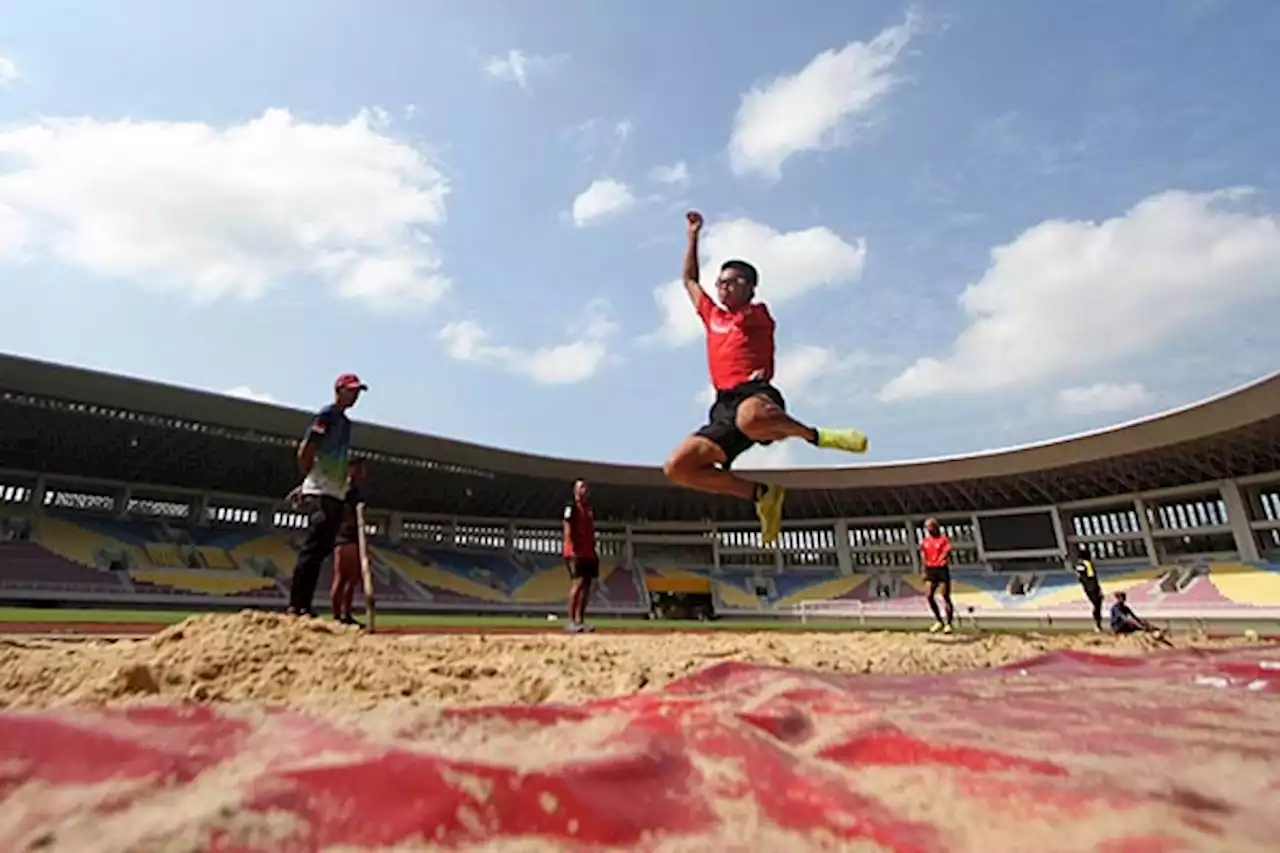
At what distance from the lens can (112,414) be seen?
2203 cm

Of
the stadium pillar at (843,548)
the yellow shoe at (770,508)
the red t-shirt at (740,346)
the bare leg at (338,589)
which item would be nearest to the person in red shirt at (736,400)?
the red t-shirt at (740,346)

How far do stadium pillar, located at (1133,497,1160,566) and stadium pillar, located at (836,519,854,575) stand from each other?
12615 mm

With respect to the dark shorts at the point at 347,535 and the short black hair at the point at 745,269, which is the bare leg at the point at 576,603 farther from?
the short black hair at the point at 745,269

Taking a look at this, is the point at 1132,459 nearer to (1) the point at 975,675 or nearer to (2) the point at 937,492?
(2) the point at 937,492

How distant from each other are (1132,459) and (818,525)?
1481 centimetres

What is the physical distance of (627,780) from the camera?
3.54ft

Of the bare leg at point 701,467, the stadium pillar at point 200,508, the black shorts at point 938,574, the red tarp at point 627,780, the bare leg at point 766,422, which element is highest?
the stadium pillar at point 200,508

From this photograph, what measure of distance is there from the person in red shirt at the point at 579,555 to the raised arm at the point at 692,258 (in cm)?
303

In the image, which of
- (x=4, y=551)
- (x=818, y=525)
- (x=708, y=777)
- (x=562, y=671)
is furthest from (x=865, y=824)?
(x=818, y=525)

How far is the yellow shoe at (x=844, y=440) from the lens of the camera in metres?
4.01

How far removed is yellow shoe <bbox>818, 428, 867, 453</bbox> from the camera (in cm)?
401

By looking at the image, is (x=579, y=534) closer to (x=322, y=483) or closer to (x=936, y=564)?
(x=322, y=483)

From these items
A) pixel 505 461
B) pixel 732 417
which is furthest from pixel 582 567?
pixel 505 461

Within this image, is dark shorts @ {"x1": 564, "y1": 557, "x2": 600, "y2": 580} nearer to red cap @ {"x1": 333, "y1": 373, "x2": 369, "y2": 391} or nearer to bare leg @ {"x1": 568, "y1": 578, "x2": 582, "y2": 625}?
bare leg @ {"x1": 568, "y1": 578, "x2": 582, "y2": 625}
